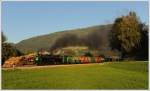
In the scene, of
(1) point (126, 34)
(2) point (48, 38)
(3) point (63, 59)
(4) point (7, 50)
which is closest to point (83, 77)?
(3) point (63, 59)

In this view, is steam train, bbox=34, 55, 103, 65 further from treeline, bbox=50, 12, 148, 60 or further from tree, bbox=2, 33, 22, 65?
tree, bbox=2, 33, 22, 65

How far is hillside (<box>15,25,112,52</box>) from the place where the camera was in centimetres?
808

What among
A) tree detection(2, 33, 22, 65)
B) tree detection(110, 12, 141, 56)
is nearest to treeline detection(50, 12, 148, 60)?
tree detection(110, 12, 141, 56)

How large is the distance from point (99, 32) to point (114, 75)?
0.62m

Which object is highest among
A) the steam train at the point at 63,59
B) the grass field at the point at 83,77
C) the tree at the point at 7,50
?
the tree at the point at 7,50

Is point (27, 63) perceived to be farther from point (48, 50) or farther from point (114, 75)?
point (114, 75)

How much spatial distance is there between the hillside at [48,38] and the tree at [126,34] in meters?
0.12

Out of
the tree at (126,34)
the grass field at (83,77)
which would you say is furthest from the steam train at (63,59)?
the tree at (126,34)

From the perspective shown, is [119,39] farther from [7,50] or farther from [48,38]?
[7,50]

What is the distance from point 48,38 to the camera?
8109 mm

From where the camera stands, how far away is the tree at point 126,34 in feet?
26.6

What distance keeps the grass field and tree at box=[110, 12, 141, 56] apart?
8.7 inches

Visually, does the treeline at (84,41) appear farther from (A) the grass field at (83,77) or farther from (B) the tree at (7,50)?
(B) the tree at (7,50)

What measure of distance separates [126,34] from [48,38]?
1.08 meters
